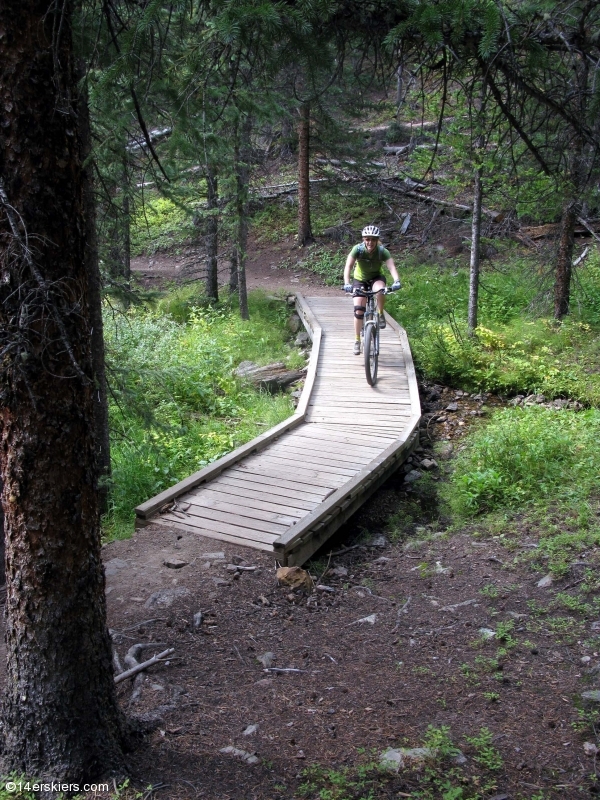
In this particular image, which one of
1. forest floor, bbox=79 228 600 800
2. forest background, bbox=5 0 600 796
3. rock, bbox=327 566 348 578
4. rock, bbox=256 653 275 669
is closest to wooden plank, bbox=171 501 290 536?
forest floor, bbox=79 228 600 800

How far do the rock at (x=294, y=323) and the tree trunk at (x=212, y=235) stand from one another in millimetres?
2748

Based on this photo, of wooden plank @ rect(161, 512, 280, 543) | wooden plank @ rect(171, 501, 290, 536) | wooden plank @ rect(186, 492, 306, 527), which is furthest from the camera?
wooden plank @ rect(186, 492, 306, 527)

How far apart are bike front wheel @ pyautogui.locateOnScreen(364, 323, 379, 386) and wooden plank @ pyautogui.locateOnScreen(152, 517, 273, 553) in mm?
5004

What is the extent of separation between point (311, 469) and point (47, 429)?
17.6ft

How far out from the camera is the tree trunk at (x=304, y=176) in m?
21.0

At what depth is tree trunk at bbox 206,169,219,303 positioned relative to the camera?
16891mm

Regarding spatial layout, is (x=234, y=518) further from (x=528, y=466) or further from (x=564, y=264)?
(x=564, y=264)

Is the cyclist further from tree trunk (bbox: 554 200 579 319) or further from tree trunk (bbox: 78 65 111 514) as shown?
tree trunk (bbox: 554 200 579 319)

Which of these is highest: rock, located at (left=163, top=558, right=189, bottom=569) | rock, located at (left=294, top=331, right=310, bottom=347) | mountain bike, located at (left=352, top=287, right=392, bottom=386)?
mountain bike, located at (left=352, top=287, right=392, bottom=386)

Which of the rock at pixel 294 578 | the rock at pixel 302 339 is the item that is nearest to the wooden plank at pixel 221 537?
the rock at pixel 294 578

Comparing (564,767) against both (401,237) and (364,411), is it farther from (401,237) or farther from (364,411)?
(401,237)

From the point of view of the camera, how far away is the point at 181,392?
44.1ft

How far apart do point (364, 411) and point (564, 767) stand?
7079 millimetres

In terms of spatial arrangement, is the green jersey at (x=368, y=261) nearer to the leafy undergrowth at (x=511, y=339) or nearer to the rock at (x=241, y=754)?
the leafy undergrowth at (x=511, y=339)
